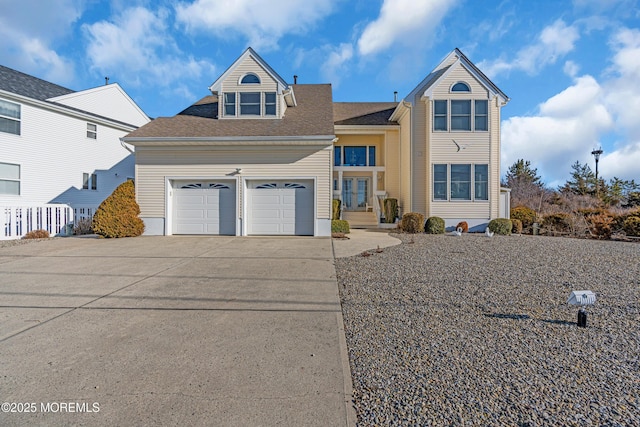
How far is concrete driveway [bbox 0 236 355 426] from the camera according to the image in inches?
96.4

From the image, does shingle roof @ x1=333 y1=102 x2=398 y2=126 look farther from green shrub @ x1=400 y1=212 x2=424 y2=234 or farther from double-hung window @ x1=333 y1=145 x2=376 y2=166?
green shrub @ x1=400 y1=212 x2=424 y2=234

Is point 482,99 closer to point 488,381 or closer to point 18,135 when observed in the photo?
point 488,381

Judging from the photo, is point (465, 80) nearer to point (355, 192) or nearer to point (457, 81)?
point (457, 81)

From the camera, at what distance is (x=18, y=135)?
49.0 feet

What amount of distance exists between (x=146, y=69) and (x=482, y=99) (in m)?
16.5

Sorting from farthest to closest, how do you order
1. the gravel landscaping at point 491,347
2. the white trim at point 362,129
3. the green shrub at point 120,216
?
the white trim at point 362,129, the green shrub at point 120,216, the gravel landscaping at point 491,347

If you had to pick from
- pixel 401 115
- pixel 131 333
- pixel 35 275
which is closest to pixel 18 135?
pixel 35 275

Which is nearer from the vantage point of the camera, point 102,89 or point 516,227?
point 516,227

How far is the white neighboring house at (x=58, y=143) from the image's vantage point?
14.7 m

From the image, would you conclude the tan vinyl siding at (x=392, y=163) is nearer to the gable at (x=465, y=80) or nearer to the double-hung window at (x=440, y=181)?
the double-hung window at (x=440, y=181)

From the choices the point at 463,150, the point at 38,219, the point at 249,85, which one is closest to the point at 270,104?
the point at 249,85

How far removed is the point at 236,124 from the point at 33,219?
28.5 feet

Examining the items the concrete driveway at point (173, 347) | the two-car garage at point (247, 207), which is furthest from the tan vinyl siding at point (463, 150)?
the concrete driveway at point (173, 347)

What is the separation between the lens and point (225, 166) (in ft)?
42.8
